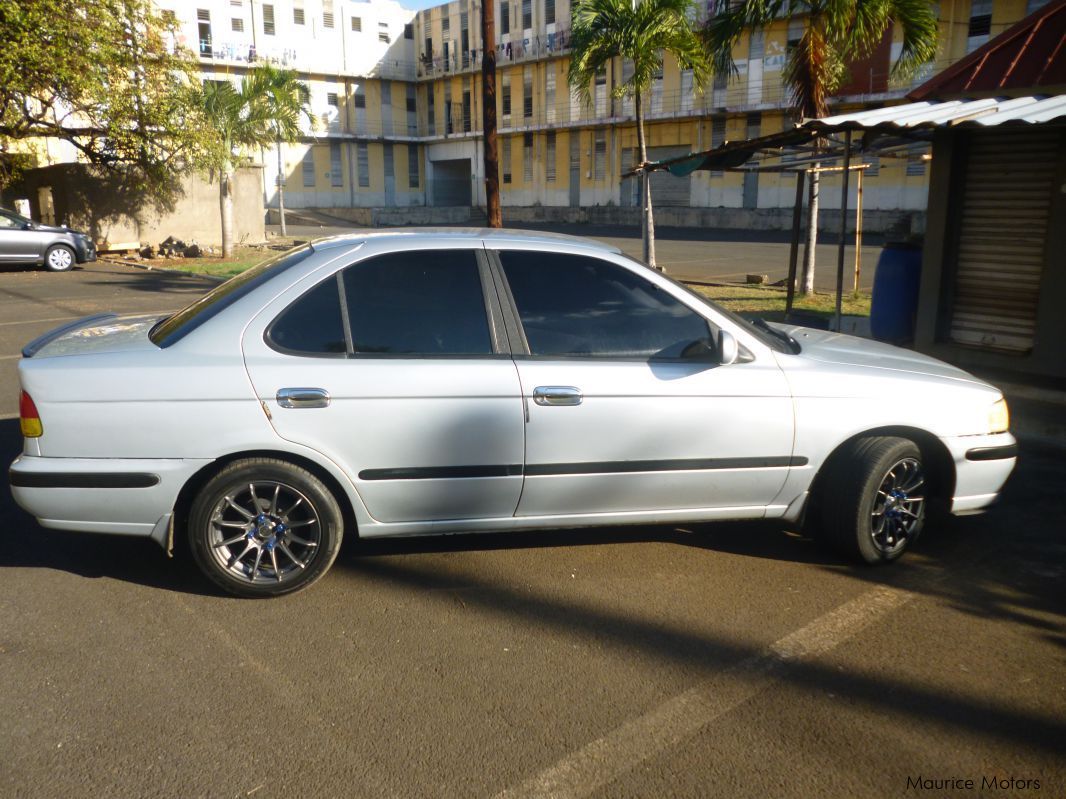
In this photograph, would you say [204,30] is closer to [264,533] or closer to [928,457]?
[264,533]

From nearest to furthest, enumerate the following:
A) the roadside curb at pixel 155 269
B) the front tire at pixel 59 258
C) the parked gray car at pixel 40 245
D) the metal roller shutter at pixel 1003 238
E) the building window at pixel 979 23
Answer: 1. the metal roller shutter at pixel 1003 238
2. the roadside curb at pixel 155 269
3. the parked gray car at pixel 40 245
4. the front tire at pixel 59 258
5. the building window at pixel 979 23

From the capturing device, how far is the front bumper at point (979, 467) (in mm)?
4852

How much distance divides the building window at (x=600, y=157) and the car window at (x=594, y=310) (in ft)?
164

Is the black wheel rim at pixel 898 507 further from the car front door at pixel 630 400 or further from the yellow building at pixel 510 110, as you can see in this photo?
the yellow building at pixel 510 110

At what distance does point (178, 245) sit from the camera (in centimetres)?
2567

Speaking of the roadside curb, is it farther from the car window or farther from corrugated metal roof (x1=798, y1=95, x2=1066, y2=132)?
the car window

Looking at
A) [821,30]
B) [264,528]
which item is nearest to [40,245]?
[821,30]

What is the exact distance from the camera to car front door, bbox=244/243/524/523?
13.8 feet

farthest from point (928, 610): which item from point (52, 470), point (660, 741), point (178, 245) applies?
point (178, 245)

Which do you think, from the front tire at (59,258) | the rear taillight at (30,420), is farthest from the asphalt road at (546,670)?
the front tire at (59,258)

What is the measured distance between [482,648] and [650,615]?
82cm

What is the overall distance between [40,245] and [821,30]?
16.9 m

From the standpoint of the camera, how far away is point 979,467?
490cm
